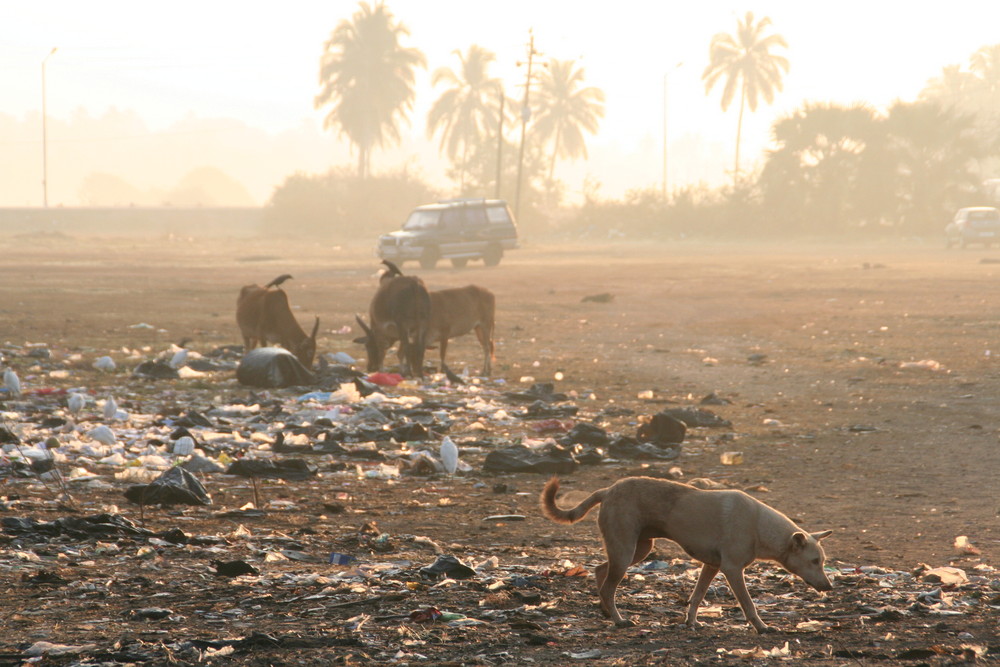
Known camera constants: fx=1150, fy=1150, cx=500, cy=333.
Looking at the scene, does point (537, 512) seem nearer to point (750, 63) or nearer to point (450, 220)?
point (450, 220)

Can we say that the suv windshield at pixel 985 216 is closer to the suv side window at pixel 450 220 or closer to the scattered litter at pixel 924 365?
the suv side window at pixel 450 220

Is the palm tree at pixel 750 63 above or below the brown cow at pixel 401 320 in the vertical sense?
above

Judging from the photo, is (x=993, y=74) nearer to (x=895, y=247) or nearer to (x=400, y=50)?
(x=400, y=50)

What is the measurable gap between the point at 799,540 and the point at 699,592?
0.52m

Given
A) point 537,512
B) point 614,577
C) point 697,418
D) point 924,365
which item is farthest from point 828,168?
point 614,577

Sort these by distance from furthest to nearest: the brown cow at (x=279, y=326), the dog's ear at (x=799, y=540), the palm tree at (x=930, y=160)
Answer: the palm tree at (x=930, y=160)
the brown cow at (x=279, y=326)
the dog's ear at (x=799, y=540)

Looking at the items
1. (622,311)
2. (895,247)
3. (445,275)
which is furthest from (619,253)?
(622,311)

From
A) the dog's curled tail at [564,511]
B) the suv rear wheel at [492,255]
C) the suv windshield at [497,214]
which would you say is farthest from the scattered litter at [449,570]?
the suv windshield at [497,214]

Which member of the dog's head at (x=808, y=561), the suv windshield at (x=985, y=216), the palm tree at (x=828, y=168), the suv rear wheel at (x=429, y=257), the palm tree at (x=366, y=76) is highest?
the palm tree at (x=366, y=76)

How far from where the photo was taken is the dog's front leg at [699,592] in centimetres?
529

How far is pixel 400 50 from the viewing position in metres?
88.1

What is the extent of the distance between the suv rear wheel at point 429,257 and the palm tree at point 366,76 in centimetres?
5122

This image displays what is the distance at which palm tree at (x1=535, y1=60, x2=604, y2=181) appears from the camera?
96.2 m

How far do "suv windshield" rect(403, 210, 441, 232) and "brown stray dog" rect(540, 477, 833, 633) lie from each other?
105ft
